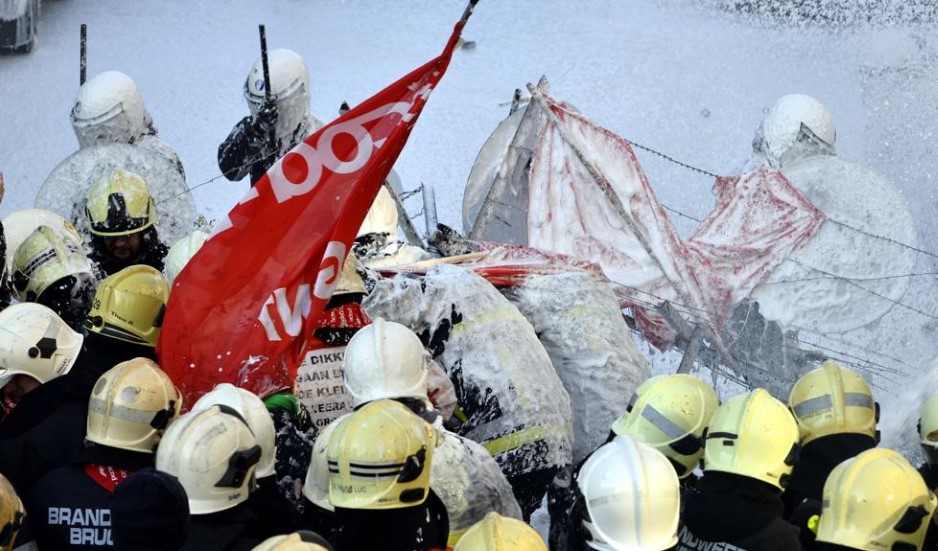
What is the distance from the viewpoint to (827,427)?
3754mm

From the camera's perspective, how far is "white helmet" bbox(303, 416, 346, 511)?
3.55m

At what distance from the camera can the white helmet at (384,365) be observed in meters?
3.73

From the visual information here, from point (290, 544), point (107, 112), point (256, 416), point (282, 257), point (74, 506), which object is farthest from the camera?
point (107, 112)

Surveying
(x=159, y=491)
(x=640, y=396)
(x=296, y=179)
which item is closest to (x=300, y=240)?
(x=296, y=179)

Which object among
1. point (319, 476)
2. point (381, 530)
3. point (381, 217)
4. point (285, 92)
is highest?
point (285, 92)

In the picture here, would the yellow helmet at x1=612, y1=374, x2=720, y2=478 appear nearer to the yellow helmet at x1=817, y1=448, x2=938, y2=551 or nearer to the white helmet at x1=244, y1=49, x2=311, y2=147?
the yellow helmet at x1=817, y1=448, x2=938, y2=551

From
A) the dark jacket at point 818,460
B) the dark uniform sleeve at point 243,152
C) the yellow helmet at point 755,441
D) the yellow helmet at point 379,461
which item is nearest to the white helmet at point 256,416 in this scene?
the yellow helmet at point 379,461

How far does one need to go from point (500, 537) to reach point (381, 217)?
2.69 meters

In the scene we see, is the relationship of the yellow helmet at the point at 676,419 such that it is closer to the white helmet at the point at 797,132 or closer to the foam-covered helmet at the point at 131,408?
the foam-covered helmet at the point at 131,408

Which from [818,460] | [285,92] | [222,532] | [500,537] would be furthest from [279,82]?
[500,537]

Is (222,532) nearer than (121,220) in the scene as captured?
Yes

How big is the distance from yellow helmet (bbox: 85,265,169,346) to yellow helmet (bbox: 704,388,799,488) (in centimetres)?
163

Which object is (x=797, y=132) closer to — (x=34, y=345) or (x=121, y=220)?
(x=121, y=220)

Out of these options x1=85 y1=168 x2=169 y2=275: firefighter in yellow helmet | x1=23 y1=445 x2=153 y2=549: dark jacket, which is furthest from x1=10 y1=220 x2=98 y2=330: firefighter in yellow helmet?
x1=23 y1=445 x2=153 y2=549: dark jacket
